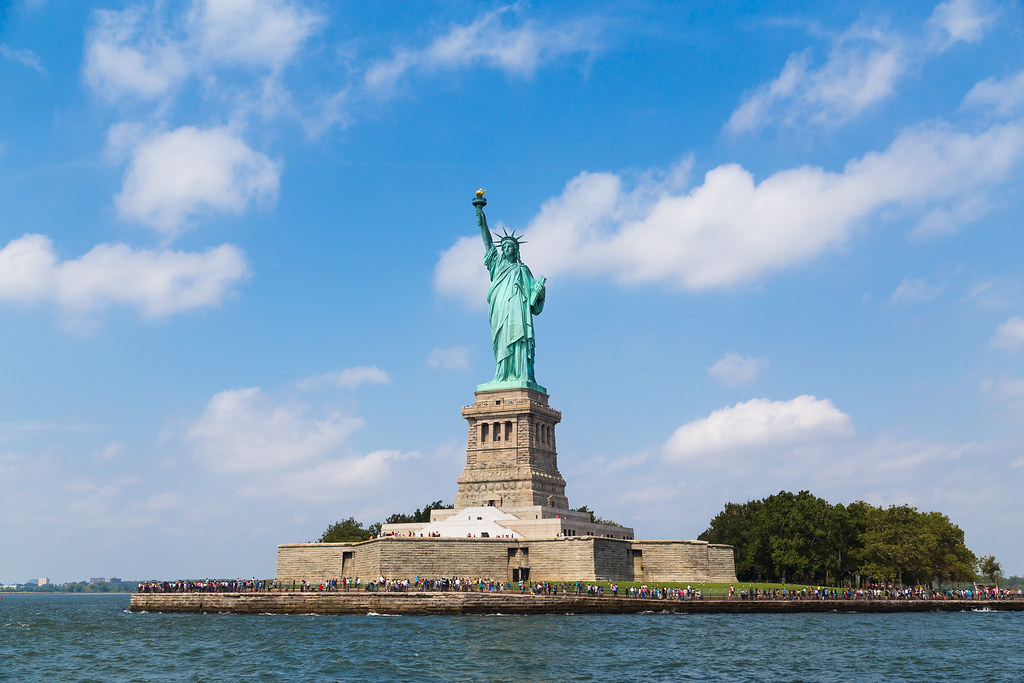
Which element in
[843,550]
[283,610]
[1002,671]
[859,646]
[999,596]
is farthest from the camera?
[843,550]

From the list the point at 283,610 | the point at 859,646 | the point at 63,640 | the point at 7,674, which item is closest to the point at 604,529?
the point at 283,610

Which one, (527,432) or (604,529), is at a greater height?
(527,432)

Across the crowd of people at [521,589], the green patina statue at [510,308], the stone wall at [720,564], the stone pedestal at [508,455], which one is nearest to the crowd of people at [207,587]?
the crowd of people at [521,589]

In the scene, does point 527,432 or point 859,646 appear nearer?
point 859,646

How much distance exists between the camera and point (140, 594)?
59.1m

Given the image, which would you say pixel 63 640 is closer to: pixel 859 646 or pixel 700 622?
pixel 700 622

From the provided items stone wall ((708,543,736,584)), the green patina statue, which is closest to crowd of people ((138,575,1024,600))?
stone wall ((708,543,736,584))

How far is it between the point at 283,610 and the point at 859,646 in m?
30.3

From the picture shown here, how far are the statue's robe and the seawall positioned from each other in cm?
2253

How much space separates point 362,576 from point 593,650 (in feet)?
85.0

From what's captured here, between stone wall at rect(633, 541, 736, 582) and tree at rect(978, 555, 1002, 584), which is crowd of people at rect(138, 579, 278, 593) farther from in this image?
tree at rect(978, 555, 1002, 584)

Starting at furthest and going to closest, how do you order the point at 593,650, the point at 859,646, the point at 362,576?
the point at 362,576
the point at 859,646
the point at 593,650

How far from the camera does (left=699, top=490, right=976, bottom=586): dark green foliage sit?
228 feet

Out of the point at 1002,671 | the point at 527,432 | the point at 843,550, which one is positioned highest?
the point at 527,432
